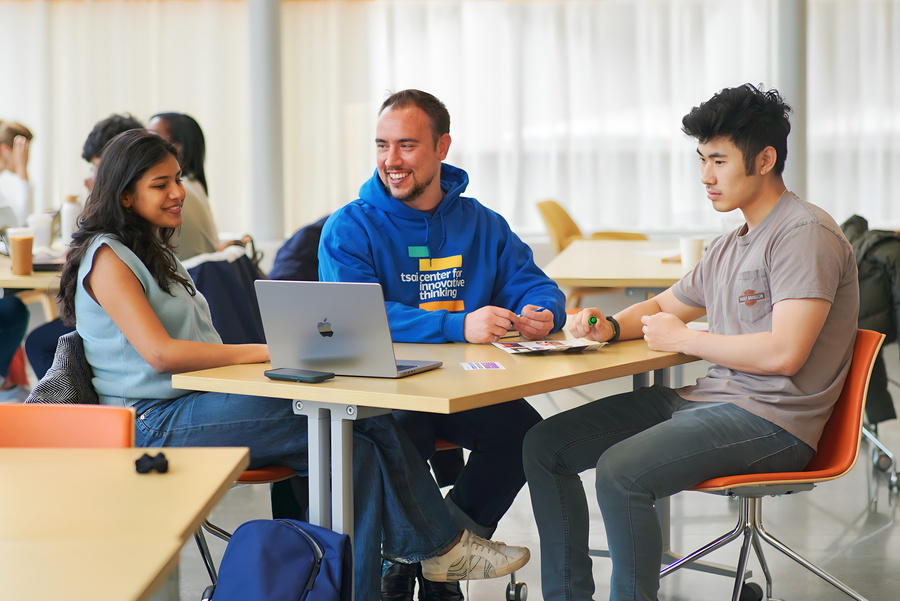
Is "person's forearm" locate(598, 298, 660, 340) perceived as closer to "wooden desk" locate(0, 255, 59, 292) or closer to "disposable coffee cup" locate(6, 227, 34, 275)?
"wooden desk" locate(0, 255, 59, 292)

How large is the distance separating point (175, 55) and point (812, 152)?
4.61 m

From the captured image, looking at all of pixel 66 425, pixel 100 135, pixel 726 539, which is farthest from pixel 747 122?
pixel 100 135

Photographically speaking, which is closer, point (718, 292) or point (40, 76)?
point (718, 292)

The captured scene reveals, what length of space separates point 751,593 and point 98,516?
177cm

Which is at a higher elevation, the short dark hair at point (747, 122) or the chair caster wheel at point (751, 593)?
the short dark hair at point (747, 122)

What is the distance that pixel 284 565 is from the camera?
1.75 metres

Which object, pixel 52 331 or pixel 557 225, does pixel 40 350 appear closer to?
pixel 52 331

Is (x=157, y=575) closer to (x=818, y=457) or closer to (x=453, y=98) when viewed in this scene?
(x=818, y=457)

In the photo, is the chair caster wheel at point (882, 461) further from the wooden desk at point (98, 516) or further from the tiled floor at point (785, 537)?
the wooden desk at point (98, 516)

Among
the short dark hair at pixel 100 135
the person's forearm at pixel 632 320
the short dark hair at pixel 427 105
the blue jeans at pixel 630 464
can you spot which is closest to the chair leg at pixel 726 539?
the blue jeans at pixel 630 464

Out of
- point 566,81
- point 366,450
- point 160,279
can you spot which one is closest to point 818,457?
point 366,450

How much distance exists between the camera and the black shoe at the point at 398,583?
94.7 inches

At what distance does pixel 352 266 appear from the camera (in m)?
2.39

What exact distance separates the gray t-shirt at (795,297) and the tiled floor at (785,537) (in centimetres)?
74
